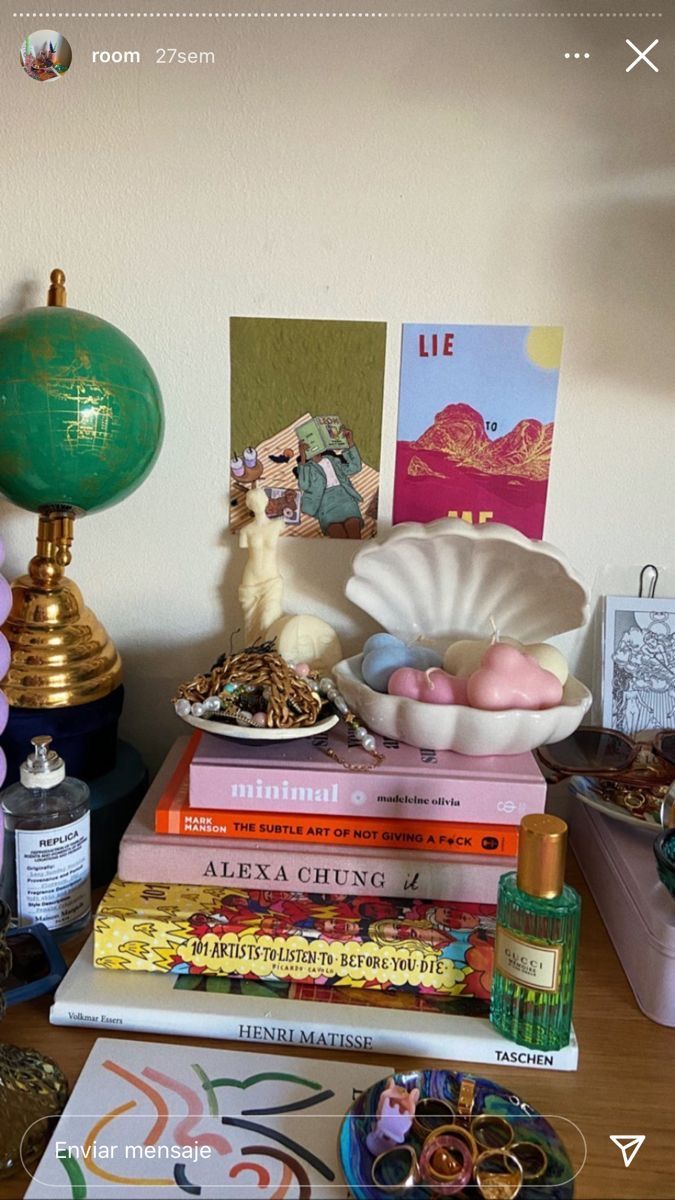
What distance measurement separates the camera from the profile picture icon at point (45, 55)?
2.46 feet

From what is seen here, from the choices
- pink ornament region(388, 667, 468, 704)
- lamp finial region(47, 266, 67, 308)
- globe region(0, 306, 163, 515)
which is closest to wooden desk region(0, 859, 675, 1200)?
pink ornament region(388, 667, 468, 704)

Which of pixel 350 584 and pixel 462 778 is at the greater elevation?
pixel 350 584

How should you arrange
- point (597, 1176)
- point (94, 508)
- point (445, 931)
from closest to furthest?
1. point (597, 1176)
2. point (445, 931)
3. point (94, 508)

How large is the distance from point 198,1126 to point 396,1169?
114 millimetres

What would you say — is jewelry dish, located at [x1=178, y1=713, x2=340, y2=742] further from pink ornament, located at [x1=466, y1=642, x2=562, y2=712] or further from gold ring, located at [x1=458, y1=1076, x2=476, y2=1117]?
gold ring, located at [x1=458, y1=1076, x2=476, y2=1117]

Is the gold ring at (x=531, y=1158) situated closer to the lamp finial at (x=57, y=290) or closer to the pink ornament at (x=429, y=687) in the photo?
the pink ornament at (x=429, y=687)

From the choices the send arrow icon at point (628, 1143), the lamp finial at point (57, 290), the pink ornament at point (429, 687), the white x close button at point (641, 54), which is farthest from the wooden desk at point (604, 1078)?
the white x close button at point (641, 54)

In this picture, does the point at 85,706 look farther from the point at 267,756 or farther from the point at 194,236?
the point at 194,236

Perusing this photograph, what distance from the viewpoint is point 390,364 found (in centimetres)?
79

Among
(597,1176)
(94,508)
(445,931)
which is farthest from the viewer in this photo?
(94,508)

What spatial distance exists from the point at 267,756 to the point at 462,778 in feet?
0.47

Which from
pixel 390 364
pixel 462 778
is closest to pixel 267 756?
pixel 462 778

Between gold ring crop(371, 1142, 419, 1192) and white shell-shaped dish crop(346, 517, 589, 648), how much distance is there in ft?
1.35

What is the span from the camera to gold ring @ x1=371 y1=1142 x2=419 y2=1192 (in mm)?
487
